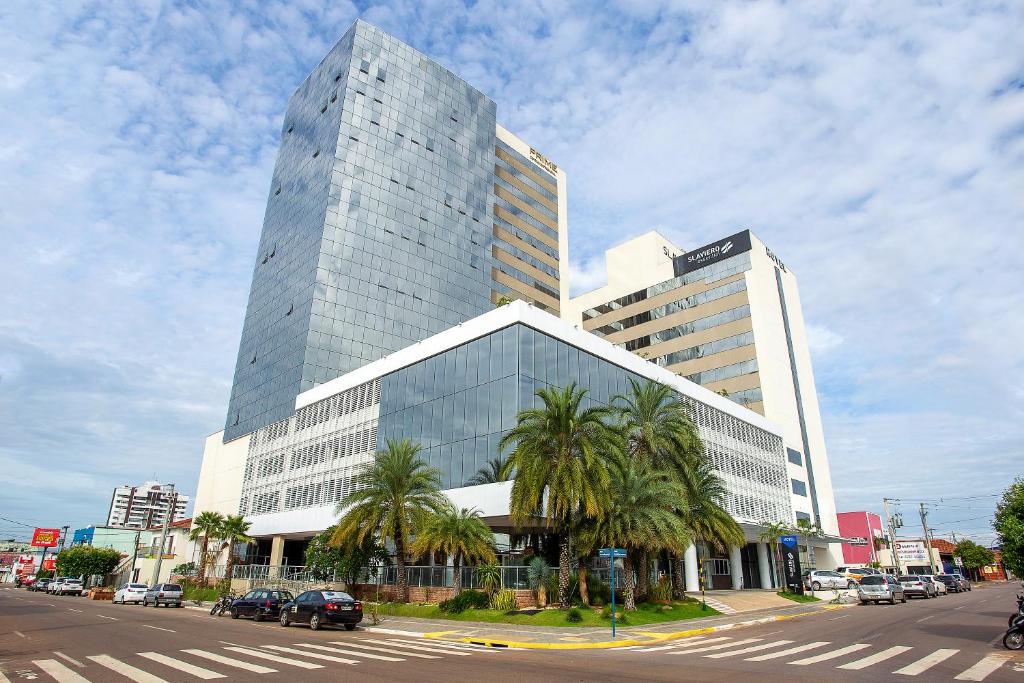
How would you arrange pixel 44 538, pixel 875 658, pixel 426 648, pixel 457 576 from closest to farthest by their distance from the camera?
1. pixel 875 658
2. pixel 426 648
3. pixel 457 576
4. pixel 44 538

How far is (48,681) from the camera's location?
39.8 feet

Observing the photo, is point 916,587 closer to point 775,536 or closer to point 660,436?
point 775,536

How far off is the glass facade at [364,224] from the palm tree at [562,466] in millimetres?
36698

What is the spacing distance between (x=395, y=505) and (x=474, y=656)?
18.8 metres

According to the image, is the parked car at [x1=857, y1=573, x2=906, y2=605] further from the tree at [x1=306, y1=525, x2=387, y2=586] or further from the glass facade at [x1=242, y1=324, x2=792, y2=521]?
the tree at [x1=306, y1=525, x2=387, y2=586]

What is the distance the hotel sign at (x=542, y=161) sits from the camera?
3797 inches

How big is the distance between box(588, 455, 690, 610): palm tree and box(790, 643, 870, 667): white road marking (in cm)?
1132

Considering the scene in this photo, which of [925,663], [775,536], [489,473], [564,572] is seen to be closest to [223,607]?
[489,473]

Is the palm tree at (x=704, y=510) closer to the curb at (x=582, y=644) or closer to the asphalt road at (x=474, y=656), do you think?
the curb at (x=582, y=644)

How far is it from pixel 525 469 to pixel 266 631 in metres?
12.9

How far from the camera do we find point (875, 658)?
15.7 m

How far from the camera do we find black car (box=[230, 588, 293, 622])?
101 ft

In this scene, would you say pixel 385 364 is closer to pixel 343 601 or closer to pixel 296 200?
pixel 343 601

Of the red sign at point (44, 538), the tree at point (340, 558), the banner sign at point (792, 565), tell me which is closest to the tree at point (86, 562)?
the red sign at point (44, 538)
